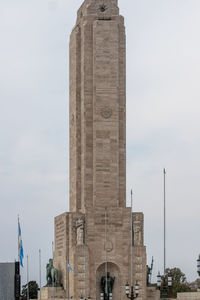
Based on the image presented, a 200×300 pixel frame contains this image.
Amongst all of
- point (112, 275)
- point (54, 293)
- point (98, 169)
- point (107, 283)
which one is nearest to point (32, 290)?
point (54, 293)

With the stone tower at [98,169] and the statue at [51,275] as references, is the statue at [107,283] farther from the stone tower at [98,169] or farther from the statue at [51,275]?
the statue at [51,275]

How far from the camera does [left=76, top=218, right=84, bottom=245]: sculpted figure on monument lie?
240 ft

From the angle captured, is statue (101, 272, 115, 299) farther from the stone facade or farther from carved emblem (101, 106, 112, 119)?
carved emblem (101, 106, 112, 119)

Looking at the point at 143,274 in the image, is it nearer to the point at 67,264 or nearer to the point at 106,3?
the point at 67,264

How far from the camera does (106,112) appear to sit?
75.8 meters

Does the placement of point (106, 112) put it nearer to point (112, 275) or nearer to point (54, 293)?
point (112, 275)

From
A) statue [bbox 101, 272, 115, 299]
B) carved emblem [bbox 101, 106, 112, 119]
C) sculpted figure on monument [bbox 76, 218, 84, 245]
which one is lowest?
statue [bbox 101, 272, 115, 299]

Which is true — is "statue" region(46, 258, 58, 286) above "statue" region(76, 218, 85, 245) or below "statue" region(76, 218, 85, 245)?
below

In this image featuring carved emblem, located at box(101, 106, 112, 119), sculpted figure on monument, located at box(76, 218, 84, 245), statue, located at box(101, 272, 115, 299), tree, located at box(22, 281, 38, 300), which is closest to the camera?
statue, located at box(101, 272, 115, 299)

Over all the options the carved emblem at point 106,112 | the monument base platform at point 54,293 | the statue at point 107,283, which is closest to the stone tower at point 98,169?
the carved emblem at point 106,112

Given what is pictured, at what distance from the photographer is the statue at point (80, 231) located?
240 ft

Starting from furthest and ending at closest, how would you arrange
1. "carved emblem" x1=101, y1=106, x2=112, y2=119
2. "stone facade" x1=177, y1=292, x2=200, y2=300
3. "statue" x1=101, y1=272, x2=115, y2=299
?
1. "carved emblem" x1=101, y1=106, x2=112, y2=119
2. "statue" x1=101, y1=272, x2=115, y2=299
3. "stone facade" x1=177, y1=292, x2=200, y2=300

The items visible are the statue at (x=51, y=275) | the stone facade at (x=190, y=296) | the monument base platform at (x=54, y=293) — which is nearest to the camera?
the stone facade at (x=190, y=296)

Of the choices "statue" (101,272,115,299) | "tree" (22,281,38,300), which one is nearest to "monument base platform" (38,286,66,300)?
"statue" (101,272,115,299)
